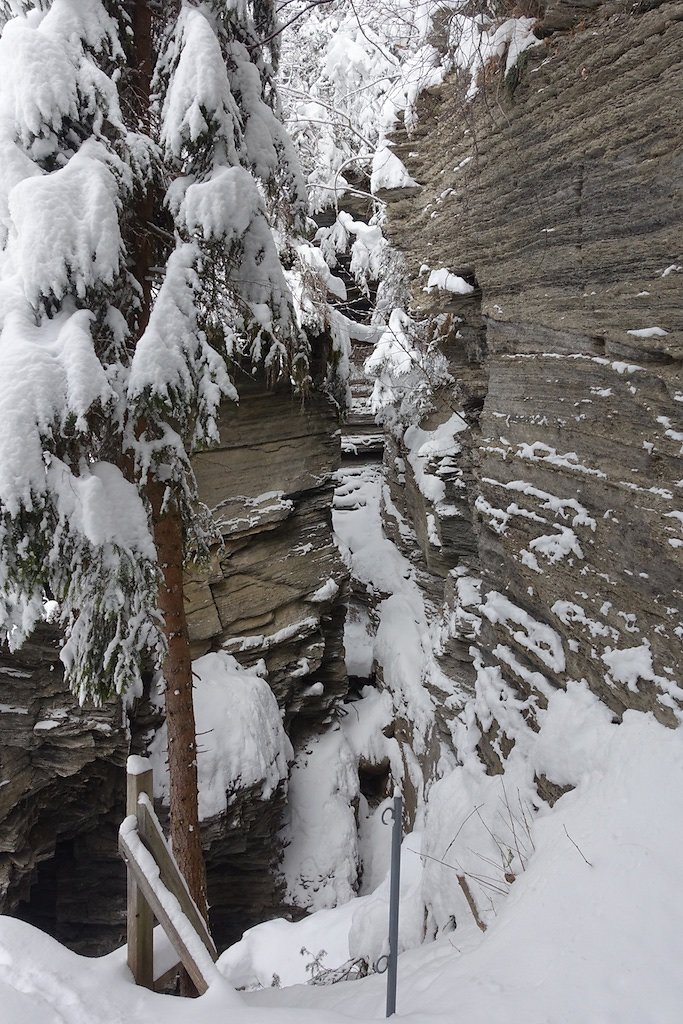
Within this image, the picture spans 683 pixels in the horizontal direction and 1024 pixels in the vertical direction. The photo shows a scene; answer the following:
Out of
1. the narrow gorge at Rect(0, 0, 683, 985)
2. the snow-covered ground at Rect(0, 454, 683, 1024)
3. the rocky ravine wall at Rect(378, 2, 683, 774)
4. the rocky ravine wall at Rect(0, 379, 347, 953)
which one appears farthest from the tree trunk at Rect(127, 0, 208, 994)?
the rocky ravine wall at Rect(378, 2, 683, 774)

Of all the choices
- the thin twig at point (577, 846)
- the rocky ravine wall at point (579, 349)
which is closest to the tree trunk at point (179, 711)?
the rocky ravine wall at point (579, 349)

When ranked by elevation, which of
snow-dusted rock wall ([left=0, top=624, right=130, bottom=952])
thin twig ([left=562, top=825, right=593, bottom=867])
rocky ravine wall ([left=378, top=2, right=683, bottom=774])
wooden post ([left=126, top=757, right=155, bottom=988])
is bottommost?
snow-dusted rock wall ([left=0, top=624, right=130, bottom=952])

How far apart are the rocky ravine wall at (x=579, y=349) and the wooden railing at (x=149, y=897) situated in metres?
2.52

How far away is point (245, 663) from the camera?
32.5 feet

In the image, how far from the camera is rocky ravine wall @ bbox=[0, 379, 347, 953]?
7.85 m

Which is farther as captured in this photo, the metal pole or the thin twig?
the thin twig

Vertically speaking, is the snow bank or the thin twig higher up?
the thin twig

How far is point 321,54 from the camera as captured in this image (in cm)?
1712

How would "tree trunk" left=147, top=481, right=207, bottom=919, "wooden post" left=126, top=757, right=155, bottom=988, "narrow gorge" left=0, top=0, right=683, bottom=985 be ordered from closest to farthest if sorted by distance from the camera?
"wooden post" left=126, top=757, right=155, bottom=988 < "narrow gorge" left=0, top=0, right=683, bottom=985 < "tree trunk" left=147, top=481, right=207, bottom=919

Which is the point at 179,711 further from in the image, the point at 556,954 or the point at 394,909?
the point at 556,954

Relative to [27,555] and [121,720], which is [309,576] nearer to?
[121,720]

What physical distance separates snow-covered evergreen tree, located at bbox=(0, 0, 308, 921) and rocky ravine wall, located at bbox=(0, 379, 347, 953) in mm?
3115

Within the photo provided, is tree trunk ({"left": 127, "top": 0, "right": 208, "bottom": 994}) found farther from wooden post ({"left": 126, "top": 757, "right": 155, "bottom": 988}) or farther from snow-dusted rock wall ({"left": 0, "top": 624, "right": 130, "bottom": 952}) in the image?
snow-dusted rock wall ({"left": 0, "top": 624, "right": 130, "bottom": 952})

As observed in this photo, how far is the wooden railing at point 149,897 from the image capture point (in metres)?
3.24
